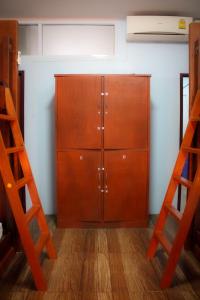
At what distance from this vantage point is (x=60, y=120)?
2.59m

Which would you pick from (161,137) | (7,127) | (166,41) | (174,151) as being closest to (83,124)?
(7,127)

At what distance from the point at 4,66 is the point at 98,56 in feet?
4.45

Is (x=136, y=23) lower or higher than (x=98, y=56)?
higher

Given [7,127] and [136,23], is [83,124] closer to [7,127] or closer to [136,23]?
[7,127]

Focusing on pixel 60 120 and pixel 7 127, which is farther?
pixel 60 120

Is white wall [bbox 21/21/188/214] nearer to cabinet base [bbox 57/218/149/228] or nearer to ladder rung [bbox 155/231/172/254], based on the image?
cabinet base [bbox 57/218/149/228]

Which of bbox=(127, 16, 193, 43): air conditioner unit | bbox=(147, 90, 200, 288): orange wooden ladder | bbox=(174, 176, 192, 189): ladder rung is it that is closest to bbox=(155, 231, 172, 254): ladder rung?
bbox=(147, 90, 200, 288): orange wooden ladder

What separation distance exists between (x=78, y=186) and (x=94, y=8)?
1.99 metres

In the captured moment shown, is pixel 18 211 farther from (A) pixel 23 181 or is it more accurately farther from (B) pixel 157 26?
(B) pixel 157 26

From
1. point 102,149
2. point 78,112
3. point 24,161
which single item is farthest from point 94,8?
point 24,161

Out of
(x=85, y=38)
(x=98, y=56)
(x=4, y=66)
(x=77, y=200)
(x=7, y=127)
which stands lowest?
(x=77, y=200)

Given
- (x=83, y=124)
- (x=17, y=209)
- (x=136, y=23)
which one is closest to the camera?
(x=17, y=209)

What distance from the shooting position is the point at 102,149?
8.54 feet

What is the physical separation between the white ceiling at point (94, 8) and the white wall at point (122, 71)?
28 centimetres
